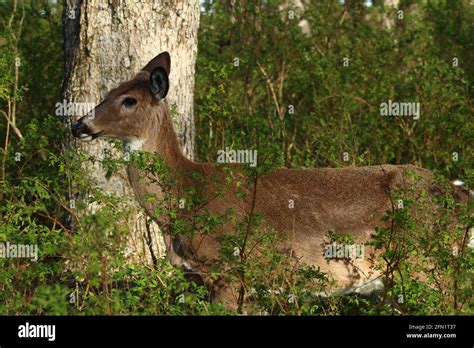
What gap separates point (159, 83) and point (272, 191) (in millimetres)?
1583

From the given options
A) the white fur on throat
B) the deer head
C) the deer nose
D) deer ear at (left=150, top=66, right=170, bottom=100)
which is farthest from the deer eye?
the deer nose

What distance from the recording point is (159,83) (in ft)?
31.6

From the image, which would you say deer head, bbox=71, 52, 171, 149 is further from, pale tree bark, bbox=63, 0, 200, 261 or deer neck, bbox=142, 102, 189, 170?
pale tree bark, bbox=63, 0, 200, 261

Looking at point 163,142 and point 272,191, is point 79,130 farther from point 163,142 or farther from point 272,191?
point 272,191

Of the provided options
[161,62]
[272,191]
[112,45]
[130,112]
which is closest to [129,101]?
[130,112]

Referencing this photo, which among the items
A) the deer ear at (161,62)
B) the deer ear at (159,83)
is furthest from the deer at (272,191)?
the deer ear at (161,62)

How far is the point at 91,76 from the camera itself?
10.5 meters

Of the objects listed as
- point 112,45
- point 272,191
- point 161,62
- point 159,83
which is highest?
point 112,45

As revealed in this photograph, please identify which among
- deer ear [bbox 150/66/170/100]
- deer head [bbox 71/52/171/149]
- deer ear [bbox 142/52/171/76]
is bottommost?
deer head [bbox 71/52/171/149]

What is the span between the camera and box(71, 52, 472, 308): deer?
9.01 m

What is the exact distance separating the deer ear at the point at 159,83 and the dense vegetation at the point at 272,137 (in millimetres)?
937
